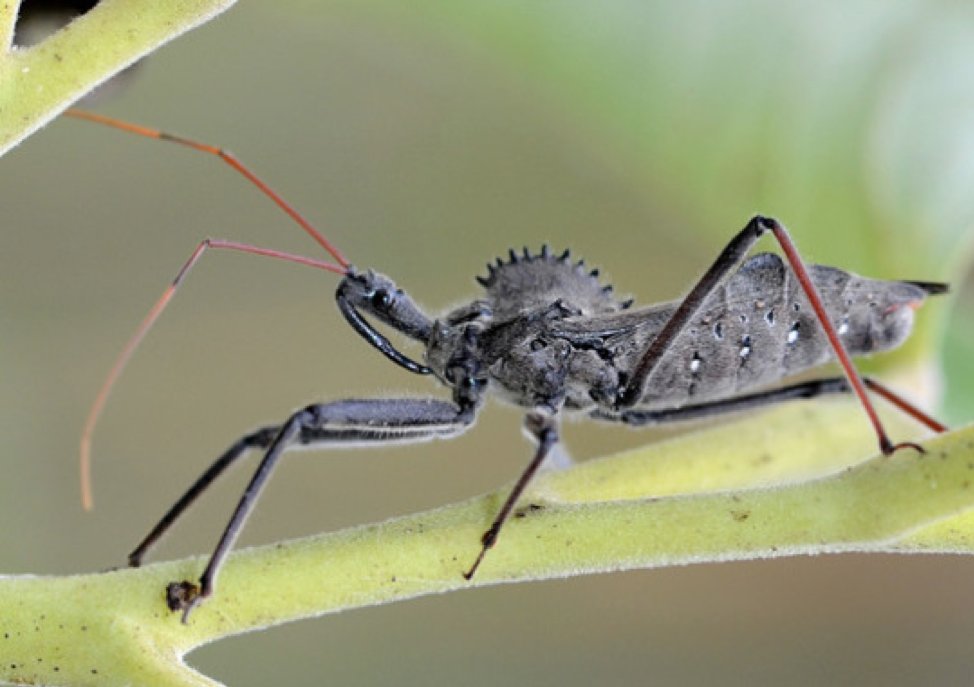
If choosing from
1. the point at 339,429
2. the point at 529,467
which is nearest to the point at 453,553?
the point at 529,467

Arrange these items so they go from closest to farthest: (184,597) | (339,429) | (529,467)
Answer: (184,597)
(529,467)
(339,429)

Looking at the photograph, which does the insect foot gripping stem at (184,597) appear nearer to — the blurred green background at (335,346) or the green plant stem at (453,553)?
the green plant stem at (453,553)

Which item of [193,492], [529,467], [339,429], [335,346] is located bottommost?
[335,346]

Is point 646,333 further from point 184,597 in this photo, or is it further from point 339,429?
point 184,597

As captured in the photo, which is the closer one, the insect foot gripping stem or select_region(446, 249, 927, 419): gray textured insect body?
the insect foot gripping stem

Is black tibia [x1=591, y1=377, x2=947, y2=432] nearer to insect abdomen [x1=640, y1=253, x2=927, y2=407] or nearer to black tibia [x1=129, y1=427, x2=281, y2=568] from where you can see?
insect abdomen [x1=640, y1=253, x2=927, y2=407]

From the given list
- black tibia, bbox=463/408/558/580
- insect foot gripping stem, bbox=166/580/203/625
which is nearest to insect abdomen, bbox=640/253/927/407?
black tibia, bbox=463/408/558/580

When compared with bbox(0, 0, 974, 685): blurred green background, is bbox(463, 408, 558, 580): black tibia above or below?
above
